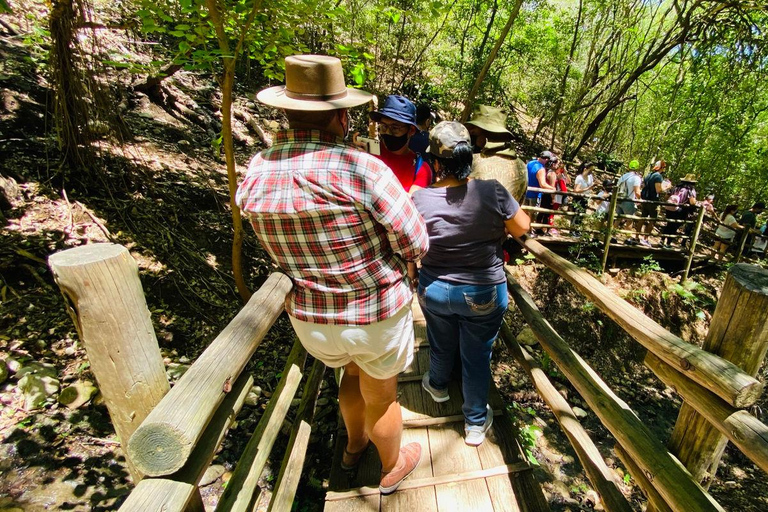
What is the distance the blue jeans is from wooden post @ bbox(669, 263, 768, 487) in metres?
0.97

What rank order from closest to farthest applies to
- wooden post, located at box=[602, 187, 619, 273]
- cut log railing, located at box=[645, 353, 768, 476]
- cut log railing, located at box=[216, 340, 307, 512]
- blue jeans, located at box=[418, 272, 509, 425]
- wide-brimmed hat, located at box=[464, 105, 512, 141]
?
1. cut log railing, located at box=[645, 353, 768, 476]
2. cut log railing, located at box=[216, 340, 307, 512]
3. blue jeans, located at box=[418, 272, 509, 425]
4. wide-brimmed hat, located at box=[464, 105, 512, 141]
5. wooden post, located at box=[602, 187, 619, 273]

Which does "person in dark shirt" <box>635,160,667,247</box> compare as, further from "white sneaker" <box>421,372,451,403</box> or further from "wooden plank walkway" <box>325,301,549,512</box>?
"wooden plank walkway" <box>325,301,549,512</box>

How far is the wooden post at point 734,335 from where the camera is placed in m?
1.50

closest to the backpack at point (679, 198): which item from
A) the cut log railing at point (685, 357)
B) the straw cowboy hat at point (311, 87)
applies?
the cut log railing at point (685, 357)

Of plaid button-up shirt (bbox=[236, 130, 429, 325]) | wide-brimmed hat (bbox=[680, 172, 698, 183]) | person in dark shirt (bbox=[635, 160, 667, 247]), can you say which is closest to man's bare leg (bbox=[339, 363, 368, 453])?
plaid button-up shirt (bbox=[236, 130, 429, 325])

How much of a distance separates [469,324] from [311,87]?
1.56 metres

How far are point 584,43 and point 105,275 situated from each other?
67.6 feet

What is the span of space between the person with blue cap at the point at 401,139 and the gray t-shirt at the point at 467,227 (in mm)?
649

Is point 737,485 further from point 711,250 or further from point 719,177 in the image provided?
point 719,177

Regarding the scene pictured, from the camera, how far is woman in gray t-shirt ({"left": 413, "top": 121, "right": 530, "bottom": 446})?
2.12 m

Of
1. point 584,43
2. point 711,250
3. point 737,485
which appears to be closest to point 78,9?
point 737,485

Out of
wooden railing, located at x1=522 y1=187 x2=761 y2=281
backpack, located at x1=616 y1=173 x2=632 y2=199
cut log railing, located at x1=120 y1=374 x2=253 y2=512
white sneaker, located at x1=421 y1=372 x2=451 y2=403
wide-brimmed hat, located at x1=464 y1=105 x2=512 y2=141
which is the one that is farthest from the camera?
backpack, located at x1=616 y1=173 x2=632 y2=199

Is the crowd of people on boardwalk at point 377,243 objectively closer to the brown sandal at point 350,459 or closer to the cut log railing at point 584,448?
the brown sandal at point 350,459

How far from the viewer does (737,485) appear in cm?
572
